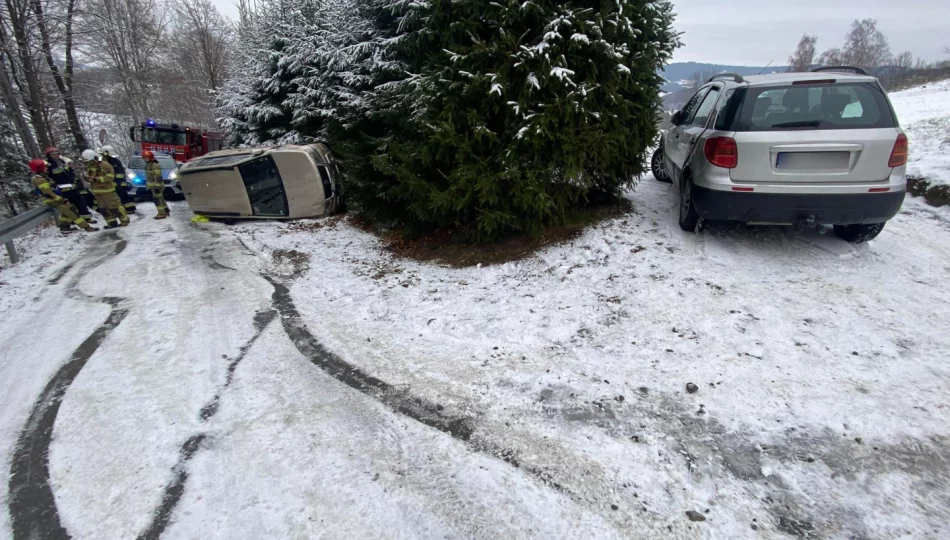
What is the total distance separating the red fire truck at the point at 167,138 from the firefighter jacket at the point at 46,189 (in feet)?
43.8

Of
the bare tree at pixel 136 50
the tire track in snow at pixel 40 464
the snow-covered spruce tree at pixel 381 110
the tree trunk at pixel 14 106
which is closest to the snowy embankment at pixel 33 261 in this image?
the tire track in snow at pixel 40 464

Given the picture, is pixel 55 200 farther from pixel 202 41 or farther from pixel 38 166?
pixel 202 41

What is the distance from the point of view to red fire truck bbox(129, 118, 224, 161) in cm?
2108

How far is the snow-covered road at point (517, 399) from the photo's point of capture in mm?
2365

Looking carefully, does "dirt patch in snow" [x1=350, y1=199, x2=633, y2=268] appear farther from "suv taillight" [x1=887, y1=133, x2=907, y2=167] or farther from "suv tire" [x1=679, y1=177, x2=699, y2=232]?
"suv taillight" [x1=887, y1=133, x2=907, y2=167]

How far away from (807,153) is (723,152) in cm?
74

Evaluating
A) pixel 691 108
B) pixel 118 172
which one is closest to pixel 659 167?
pixel 691 108

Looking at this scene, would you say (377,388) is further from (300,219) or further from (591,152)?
(300,219)

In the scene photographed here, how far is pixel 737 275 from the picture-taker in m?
4.70

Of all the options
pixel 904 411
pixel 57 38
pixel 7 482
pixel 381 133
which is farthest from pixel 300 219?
pixel 57 38

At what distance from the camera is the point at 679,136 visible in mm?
6562

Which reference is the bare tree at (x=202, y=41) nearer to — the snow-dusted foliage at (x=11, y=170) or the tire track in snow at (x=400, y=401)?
the snow-dusted foliage at (x=11, y=170)

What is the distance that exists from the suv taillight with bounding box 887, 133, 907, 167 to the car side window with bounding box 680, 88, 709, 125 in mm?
2672

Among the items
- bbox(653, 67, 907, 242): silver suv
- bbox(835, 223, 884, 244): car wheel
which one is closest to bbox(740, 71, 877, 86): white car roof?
bbox(653, 67, 907, 242): silver suv
